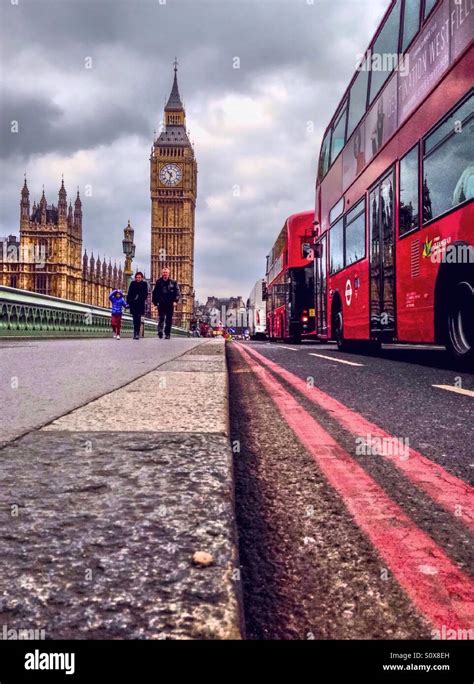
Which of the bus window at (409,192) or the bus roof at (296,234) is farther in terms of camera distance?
the bus roof at (296,234)

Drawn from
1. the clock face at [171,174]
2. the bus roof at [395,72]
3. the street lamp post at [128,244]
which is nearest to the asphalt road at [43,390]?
the bus roof at [395,72]

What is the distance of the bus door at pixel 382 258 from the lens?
21.5ft

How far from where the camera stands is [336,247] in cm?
970

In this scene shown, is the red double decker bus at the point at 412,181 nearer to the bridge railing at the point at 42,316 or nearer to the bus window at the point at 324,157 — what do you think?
the bus window at the point at 324,157

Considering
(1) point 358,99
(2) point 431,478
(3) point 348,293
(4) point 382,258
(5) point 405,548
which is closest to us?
(5) point 405,548

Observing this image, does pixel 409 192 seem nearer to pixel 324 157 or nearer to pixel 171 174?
pixel 324 157

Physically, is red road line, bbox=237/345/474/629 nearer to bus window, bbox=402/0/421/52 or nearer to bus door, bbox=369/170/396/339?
bus door, bbox=369/170/396/339

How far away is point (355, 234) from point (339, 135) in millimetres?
2095

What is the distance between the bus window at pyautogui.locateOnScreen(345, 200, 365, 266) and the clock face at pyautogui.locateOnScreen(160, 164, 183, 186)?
4034 inches

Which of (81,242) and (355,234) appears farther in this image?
(81,242)

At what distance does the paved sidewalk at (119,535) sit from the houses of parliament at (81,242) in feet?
224

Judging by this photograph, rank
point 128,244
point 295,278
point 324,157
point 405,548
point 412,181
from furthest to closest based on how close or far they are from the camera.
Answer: point 128,244 → point 295,278 → point 324,157 → point 412,181 → point 405,548

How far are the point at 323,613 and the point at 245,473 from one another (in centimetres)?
78

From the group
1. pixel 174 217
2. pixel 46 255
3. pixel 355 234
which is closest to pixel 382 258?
pixel 355 234
